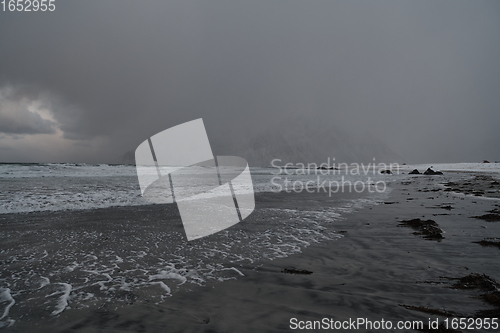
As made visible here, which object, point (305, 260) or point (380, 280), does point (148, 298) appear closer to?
point (305, 260)

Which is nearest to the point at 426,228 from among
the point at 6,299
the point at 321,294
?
the point at 321,294

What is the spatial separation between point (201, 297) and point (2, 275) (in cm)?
314

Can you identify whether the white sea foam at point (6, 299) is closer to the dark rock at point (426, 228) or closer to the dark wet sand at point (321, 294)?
the dark wet sand at point (321, 294)

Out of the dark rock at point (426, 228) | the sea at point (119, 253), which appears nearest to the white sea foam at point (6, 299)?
the sea at point (119, 253)

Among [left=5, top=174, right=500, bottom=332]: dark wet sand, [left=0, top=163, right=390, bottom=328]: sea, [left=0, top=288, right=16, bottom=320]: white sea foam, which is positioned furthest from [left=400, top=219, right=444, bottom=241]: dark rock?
[left=0, top=288, right=16, bottom=320]: white sea foam

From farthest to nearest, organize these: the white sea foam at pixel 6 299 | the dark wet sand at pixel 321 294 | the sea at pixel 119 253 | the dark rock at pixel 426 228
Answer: the dark rock at pixel 426 228 < the sea at pixel 119 253 < the white sea foam at pixel 6 299 < the dark wet sand at pixel 321 294

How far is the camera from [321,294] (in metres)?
3.25

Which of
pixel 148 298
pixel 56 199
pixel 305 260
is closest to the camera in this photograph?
pixel 148 298

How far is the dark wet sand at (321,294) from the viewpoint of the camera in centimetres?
266

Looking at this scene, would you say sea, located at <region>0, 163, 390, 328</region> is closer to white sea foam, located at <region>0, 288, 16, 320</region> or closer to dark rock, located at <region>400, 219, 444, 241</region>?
white sea foam, located at <region>0, 288, 16, 320</region>

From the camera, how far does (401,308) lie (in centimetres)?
285

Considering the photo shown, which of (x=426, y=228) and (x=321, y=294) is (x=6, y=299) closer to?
(x=321, y=294)

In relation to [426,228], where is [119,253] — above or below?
above

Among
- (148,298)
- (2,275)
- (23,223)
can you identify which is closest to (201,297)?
(148,298)
